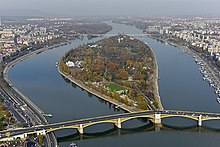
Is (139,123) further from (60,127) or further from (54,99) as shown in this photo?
(54,99)

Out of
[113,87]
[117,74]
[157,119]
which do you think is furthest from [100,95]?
[157,119]

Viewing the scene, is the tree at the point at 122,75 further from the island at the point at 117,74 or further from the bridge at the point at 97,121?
the bridge at the point at 97,121

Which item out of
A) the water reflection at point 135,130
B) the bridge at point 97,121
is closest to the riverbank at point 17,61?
the bridge at point 97,121

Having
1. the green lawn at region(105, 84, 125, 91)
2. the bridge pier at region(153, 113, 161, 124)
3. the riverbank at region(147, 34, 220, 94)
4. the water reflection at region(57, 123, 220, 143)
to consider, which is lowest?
the water reflection at region(57, 123, 220, 143)

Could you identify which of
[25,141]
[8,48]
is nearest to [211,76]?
[25,141]

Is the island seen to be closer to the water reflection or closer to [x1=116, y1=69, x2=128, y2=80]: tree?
[x1=116, y1=69, x2=128, y2=80]: tree

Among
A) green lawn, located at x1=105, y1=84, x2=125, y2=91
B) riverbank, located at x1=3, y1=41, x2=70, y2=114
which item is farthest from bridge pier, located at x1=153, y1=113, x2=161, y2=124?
riverbank, located at x1=3, y1=41, x2=70, y2=114
